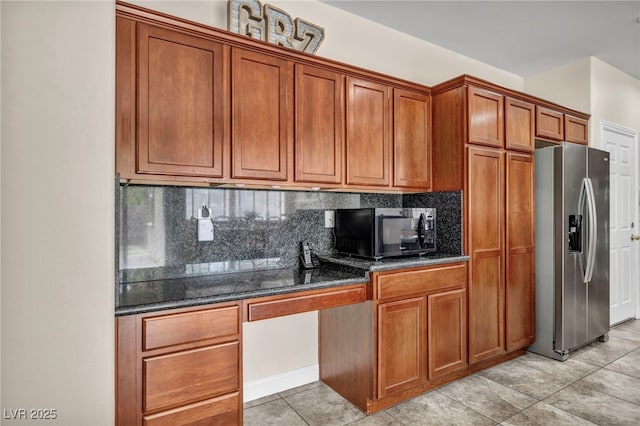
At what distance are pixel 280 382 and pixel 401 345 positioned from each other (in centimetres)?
93

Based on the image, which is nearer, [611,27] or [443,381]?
[443,381]

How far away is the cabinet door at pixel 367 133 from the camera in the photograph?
8.26 ft

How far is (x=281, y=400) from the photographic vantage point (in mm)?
2457

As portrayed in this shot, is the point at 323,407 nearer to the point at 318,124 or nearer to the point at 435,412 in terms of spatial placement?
the point at 435,412

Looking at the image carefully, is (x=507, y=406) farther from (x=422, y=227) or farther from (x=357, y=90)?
(x=357, y=90)

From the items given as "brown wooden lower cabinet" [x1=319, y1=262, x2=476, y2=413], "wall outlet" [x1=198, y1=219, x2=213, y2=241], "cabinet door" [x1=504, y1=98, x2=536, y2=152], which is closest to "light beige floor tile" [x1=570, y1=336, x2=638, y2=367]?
"brown wooden lower cabinet" [x1=319, y1=262, x2=476, y2=413]

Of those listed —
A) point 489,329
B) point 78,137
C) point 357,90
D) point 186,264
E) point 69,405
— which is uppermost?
point 357,90

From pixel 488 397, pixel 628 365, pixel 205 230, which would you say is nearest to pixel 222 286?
A: pixel 205 230

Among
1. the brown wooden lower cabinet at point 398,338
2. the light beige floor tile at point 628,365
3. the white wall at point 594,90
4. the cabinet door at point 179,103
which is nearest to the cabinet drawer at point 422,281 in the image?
the brown wooden lower cabinet at point 398,338

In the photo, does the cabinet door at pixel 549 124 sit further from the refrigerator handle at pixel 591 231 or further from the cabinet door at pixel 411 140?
the cabinet door at pixel 411 140

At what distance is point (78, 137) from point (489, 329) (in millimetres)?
2989

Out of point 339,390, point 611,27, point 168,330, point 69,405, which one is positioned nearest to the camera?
point 69,405

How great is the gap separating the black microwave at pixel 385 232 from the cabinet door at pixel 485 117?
2.30ft

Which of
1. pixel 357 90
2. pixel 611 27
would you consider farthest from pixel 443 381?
pixel 611 27
